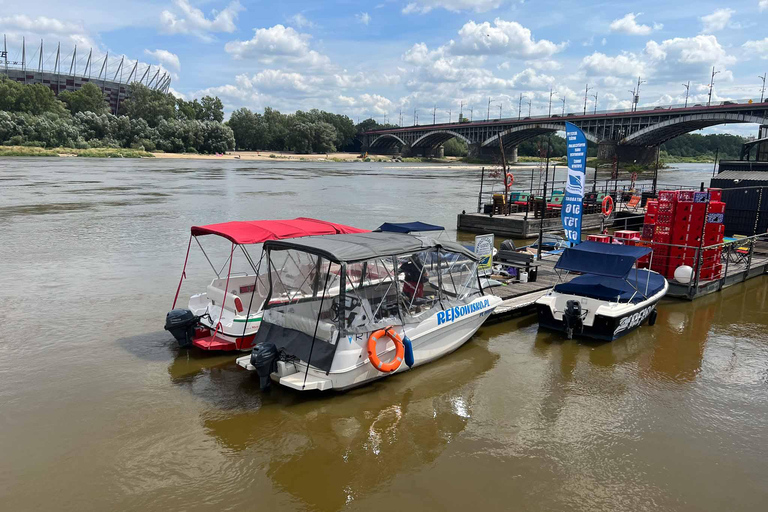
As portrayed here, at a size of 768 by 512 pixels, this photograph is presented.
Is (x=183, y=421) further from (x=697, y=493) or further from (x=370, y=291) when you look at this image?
(x=697, y=493)

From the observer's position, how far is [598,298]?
1372cm

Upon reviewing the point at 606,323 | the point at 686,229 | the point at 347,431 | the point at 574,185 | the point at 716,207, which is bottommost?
the point at 347,431

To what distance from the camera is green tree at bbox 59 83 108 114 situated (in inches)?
5048

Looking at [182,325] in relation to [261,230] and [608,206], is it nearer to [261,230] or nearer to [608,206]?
[261,230]

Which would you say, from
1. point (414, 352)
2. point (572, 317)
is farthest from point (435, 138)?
point (414, 352)

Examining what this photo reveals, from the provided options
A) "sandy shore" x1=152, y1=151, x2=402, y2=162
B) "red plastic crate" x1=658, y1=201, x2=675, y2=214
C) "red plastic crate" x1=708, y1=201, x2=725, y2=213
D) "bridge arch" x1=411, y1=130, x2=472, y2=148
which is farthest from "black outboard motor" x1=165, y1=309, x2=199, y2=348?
"bridge arch" x1=411, y1=130, x2=472, y2=148

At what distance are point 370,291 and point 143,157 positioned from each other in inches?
4302

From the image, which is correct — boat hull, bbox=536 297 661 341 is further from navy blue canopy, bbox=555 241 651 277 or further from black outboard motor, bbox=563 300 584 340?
navy blue canopy, bbox=555 241 651 277

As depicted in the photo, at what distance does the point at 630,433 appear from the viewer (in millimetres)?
9148

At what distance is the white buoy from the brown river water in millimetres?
1068

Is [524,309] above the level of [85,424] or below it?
above

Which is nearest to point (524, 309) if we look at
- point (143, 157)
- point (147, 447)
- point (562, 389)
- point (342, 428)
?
point (562, 389)

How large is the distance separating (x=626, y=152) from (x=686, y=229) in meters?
87.6

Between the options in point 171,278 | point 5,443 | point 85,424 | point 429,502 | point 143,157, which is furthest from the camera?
point 143,157
